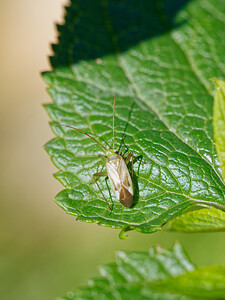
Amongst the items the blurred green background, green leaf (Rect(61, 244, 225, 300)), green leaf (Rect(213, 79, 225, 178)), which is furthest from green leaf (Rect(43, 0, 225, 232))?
the blurred green background

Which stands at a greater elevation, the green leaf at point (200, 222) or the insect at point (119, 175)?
the insect at point (119, 175)

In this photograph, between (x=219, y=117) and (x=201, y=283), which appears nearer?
(x=201, y=283)

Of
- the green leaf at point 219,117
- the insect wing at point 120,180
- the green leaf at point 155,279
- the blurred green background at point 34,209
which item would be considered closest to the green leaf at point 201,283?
the green leaf at point 155,279

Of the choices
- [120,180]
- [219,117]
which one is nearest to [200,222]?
[219,117]

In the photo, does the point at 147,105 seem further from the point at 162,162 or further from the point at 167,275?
the point at 167,275

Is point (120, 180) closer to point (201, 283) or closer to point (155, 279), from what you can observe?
point (155, 279)

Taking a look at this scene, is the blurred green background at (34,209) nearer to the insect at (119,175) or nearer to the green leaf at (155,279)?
the insect at (119,175)

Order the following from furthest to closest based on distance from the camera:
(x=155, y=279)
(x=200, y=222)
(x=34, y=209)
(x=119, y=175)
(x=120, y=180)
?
(x=34, y=209)
(x=119, y=175)
(x=120, y=180)
(x=200, y=222)
(x=155, y=279)

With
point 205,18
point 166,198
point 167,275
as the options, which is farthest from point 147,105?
point 167,275
